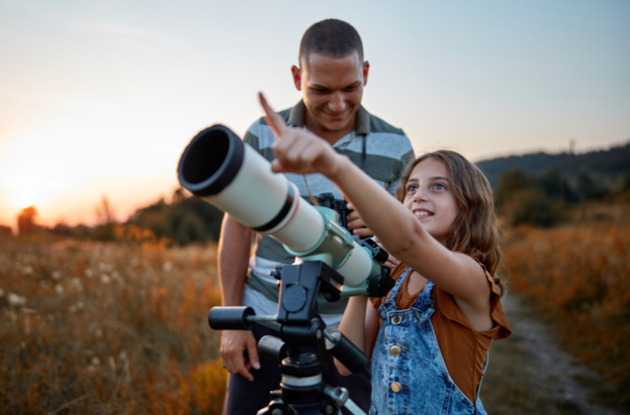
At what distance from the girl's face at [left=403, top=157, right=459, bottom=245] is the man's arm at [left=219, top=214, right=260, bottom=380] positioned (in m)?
1.12

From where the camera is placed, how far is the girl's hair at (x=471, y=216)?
1.90 metres

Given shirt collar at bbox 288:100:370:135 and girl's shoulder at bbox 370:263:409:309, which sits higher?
shirt collar at bbox 288:100:370:135

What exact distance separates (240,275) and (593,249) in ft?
32.0

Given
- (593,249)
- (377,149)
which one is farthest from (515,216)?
(377,149)

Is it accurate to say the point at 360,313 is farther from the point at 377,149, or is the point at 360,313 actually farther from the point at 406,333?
the point at 377,149

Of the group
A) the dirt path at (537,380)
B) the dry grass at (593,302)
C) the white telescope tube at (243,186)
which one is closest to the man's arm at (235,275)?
the white telescope tube at (243,186)

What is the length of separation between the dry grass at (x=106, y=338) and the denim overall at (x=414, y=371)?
2.04 meters

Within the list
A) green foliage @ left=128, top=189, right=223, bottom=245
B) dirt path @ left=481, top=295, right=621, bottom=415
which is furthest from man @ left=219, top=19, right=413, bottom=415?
green foliage @ left=128, top=189, right=223, bottom=245

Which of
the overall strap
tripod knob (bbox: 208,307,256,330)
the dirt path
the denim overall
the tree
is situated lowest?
the dirt path

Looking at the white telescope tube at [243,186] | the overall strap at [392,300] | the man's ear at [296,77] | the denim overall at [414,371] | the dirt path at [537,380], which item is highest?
the man's ear at [296,77]

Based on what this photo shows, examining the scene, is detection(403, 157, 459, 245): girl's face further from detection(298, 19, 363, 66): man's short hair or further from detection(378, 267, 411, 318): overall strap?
detection(298, 19, 363, 66): man's short hair

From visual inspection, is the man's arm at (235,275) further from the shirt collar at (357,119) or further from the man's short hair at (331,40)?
the man's short hair at (331,40)

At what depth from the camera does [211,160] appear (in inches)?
40.2

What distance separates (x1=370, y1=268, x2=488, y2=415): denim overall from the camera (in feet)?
5.48
